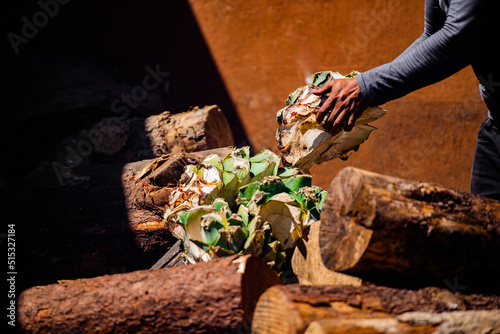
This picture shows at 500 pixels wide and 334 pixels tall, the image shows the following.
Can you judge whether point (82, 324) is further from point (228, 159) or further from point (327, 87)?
point (327, 87)

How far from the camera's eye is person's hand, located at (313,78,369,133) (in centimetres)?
160

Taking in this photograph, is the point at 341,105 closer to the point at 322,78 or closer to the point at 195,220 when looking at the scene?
the point at 322,78

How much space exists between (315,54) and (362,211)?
2794 millimetres

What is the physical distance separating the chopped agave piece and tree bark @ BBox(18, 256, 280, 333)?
65cm

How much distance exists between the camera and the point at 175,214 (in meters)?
1.81

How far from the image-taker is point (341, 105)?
165 cm

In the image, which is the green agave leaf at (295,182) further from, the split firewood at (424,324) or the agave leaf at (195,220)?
the split firewood at (424,324)

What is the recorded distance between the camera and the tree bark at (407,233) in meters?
1.18

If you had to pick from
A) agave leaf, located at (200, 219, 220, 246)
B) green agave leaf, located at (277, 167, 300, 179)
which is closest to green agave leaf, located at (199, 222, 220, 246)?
agave leaf, located at (200, 219, 220, 246)

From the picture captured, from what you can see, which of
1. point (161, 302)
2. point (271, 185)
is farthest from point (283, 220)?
point (161, 302)
